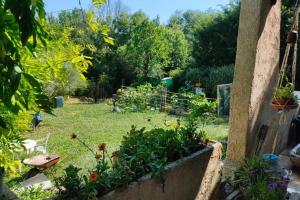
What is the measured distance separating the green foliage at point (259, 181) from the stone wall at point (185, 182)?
0.84ft

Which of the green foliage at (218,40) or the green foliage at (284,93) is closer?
the green foliage at (284,93)

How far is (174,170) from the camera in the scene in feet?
8.28

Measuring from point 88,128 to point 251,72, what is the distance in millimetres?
8705

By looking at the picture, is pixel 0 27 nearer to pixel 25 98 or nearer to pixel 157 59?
pixel 25 98

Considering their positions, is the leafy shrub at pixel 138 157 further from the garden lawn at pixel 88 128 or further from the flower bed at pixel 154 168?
the garden lawn at pixel 88 128

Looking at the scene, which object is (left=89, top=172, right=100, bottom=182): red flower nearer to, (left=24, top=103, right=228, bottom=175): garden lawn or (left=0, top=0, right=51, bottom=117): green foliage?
(left=0, top=0, right=51, bottom=117): green foliage

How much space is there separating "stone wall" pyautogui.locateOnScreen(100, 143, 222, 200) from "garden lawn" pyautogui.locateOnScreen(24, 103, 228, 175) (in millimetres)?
4704

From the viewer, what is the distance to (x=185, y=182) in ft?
8.80

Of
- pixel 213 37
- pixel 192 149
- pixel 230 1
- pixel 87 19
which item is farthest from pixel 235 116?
pixel 230 1

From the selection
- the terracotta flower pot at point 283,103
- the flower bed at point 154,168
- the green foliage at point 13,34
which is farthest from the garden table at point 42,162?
the green foliage at point 13,34

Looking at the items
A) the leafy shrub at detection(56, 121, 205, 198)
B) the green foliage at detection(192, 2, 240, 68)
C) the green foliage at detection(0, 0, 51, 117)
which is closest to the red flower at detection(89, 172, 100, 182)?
the leafy shrub at detection(56, 121, 205, 198)

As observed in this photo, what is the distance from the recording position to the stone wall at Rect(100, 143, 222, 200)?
2.17 m

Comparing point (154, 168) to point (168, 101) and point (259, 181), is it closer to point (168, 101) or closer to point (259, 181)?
point (259, 181)

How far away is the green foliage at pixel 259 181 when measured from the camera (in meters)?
2.76
